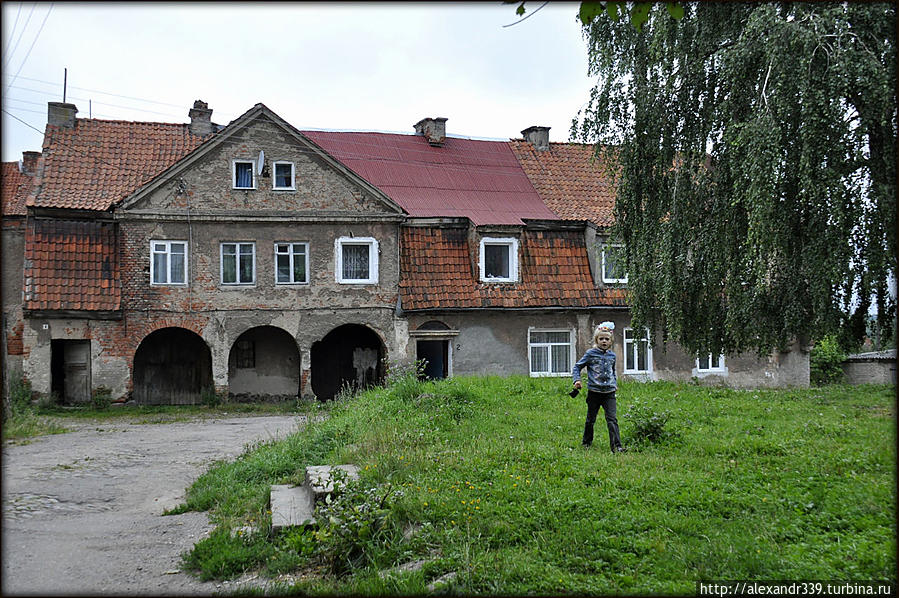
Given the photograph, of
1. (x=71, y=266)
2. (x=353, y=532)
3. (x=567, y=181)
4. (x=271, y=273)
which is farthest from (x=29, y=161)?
(x=353, y=532)

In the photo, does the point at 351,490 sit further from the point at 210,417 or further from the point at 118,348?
the point at 118,348

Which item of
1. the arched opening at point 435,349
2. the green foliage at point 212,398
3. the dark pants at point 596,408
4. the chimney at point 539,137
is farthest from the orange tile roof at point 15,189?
the dark pants at point 596,408

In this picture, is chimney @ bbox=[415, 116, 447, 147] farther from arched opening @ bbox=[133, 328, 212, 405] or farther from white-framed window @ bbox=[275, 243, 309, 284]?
arched opening @ bbox=[133, 328, 212, 405]

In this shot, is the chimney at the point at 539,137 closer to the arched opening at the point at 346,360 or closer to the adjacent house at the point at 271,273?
the adjacent house at the point at 271,273

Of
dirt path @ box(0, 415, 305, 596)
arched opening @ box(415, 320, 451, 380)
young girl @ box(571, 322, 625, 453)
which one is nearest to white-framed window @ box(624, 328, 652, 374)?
arched opening @ box(415, 320, 451, 380)

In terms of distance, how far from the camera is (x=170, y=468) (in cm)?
1399

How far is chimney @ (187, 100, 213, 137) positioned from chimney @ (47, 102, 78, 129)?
12.7 feet

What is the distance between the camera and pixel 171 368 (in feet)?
88.6

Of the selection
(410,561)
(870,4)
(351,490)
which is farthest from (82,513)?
(870,4)

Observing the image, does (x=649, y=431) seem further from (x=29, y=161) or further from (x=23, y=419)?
(x=29, y=161)

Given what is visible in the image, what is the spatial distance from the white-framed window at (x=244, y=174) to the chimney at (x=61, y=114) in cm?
657

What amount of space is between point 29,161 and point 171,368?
467 inches

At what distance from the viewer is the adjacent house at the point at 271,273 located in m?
24.0

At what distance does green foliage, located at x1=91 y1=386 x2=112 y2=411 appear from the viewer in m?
23.5
